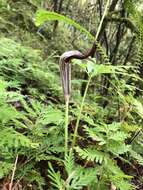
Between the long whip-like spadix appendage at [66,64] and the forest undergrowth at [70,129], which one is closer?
the forest undergrowth at [70,129]

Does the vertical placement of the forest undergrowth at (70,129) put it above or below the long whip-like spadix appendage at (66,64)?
below

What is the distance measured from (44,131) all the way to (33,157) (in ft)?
0.70

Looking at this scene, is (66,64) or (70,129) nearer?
(66,64)

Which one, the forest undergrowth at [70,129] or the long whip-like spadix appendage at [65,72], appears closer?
the forest undergrowth at [70,129]

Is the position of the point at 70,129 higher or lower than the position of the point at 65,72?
lower

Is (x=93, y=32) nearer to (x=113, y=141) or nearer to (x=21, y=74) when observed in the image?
(x=21, y=74)

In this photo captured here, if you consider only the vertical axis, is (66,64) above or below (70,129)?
above

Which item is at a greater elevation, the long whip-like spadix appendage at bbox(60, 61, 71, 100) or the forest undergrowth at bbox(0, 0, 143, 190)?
the long whip-like spadix appendage at bbox(60, 61, 71, 100)

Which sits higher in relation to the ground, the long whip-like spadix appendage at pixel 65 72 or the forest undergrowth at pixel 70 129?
the long whip-like spadix appendage at pixel 65 72

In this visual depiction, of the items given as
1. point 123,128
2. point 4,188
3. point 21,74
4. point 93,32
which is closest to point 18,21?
point 93,32

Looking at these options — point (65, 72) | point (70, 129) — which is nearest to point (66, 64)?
point (65, 72)

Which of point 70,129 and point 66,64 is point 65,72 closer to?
point 66,64

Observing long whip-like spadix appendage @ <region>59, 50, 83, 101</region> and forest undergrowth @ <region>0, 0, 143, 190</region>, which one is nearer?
forest undergrowth @ <region>0, 0, 143, 190</region>

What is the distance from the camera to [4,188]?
1.63m
